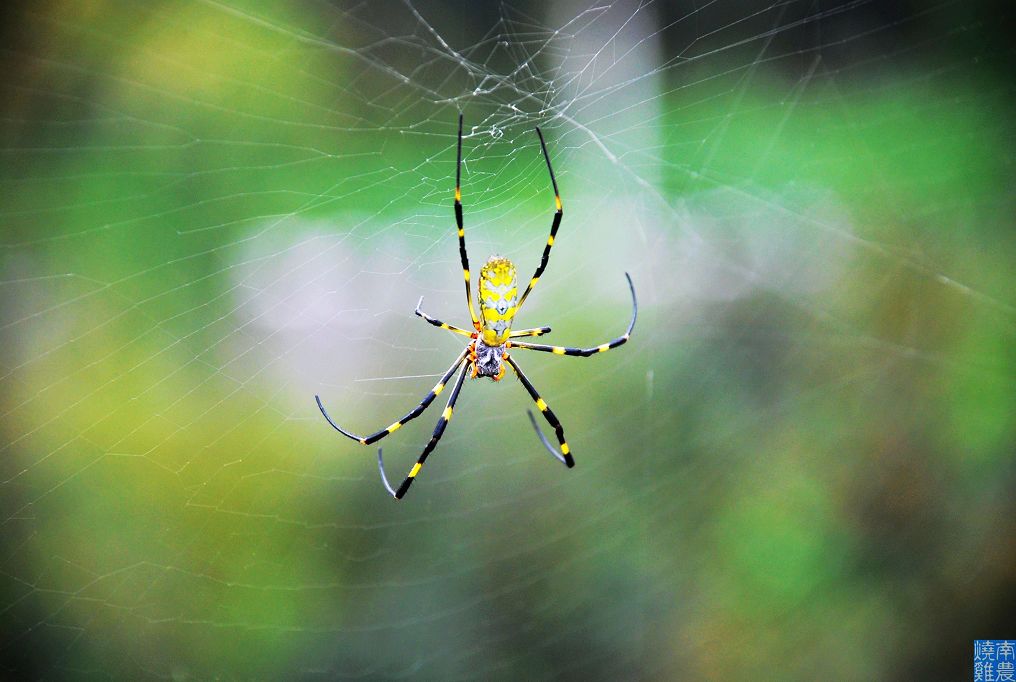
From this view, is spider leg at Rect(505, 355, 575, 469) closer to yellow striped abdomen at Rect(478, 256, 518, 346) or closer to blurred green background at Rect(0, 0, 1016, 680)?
yellow striped abdomen at Rect(478, 256, 518, 346)

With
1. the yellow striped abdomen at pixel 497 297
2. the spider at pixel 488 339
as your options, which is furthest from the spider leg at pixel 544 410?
the yellow striped abdomen at pixel 497 297

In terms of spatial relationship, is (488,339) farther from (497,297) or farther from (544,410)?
(544,410)

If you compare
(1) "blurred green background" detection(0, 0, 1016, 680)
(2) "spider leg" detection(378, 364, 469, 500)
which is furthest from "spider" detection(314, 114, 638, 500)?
(1) "blurred green background" detection(0, 0, 1016, 680)

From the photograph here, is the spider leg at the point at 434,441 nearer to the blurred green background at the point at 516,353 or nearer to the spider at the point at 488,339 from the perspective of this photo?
the spider at the point at 488,339

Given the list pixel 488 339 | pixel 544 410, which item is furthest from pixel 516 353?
pixel 488 339

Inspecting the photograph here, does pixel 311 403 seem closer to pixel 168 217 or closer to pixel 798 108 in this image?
pixel 168 217

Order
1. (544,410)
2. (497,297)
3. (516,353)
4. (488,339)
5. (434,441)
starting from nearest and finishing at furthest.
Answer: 1. (497,297)
2. (434,441)
3. (488,339)
4. (544,410)
5. (516,353)
